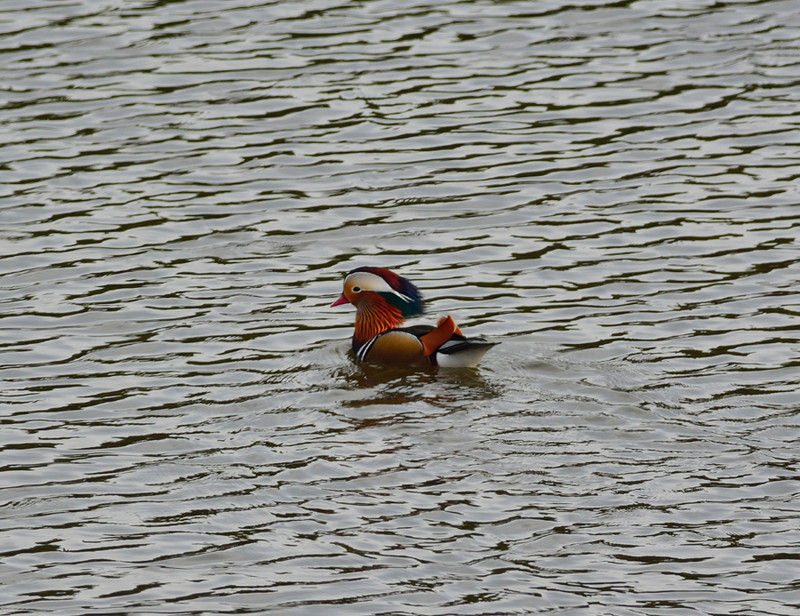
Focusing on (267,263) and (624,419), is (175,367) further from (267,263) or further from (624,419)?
(624,419)

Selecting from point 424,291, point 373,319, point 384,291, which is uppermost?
point 384,291

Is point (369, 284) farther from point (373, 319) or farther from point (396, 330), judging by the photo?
point (396, 330)

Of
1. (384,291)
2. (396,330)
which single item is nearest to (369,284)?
(384,291)

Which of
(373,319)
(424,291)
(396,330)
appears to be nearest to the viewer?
(396,330)

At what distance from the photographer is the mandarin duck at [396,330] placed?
38.4 ft

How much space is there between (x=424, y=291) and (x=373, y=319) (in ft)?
4.24

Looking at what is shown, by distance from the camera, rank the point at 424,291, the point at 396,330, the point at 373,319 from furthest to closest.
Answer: the point at 424,291 → the point at 373,319 → the point at 396,330

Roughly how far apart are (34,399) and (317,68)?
364 inches

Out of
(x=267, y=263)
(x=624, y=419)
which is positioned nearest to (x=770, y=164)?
(x=267, y=263)

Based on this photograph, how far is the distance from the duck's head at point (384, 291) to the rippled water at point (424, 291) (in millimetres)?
534

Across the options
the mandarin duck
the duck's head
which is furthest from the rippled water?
the duck's head

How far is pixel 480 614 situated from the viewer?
7914 mm

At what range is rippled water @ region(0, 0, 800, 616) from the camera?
28.3 ft

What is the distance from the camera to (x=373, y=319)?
41.0ft
